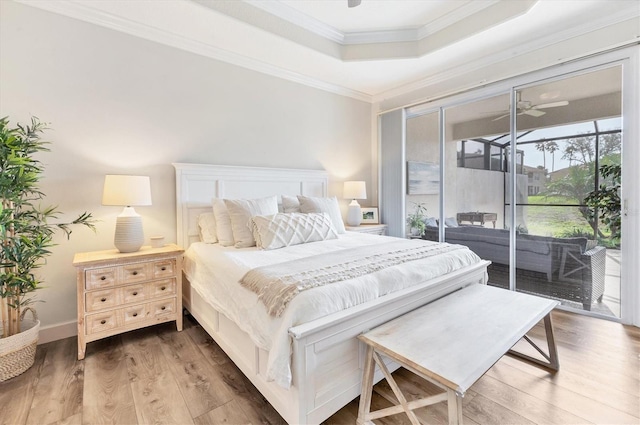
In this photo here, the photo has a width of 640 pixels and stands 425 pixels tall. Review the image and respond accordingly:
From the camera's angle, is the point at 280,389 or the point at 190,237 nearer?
the point at 280,389

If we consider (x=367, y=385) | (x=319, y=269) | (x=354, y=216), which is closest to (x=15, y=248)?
(x=319, y=269)

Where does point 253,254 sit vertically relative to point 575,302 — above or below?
above

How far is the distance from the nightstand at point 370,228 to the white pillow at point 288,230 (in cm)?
104

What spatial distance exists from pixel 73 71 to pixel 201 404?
273cm

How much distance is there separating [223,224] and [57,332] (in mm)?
1561

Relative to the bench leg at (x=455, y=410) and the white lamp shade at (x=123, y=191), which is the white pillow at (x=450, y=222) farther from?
the white lamp shade at (x=123, y=191)

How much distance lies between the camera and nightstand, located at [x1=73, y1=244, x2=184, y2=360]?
2.10m

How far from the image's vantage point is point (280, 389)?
4.81 ft

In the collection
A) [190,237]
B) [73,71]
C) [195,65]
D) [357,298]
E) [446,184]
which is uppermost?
[195,65]

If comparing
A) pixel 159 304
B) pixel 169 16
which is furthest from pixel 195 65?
pixel 159 304

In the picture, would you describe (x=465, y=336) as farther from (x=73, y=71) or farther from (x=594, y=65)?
(x=73, y=71)

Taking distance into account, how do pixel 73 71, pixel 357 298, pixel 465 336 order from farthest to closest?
pixel 73 71
pixel 357 298
pixel 465 336

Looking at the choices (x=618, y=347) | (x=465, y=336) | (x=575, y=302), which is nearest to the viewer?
(x=465, y=336)

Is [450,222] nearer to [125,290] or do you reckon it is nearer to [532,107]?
[532,107]
